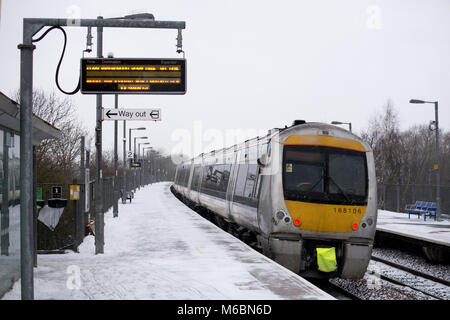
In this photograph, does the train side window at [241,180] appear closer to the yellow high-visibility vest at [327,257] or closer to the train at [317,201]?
the train at [317,201]

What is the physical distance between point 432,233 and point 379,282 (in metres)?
5.86

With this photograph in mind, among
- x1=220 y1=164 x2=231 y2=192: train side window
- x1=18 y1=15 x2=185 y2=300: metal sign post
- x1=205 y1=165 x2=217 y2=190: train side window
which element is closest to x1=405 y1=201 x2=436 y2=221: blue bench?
x1=205 y1=165 x2=217 y2=190: train side window

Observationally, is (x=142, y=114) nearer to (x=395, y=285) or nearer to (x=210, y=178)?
(x=395, y=285)

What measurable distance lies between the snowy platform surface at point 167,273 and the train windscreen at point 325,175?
1589mm

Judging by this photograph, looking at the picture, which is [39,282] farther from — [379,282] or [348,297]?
[379,282]

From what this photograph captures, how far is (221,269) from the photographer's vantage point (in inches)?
351

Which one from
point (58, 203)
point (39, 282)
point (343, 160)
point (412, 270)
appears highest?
point (343, 160)

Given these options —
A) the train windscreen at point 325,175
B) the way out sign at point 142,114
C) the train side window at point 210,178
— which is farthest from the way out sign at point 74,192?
the train side window at point 210,178

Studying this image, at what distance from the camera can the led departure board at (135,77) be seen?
8.57 meters

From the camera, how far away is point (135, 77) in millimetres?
8609

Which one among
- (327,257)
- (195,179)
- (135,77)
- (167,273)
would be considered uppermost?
(135,77)

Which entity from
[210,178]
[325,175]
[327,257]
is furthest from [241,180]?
[210,178]

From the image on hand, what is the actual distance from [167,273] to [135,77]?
3474 mm
